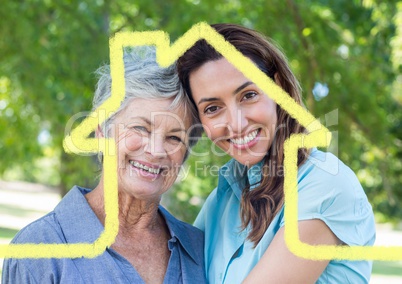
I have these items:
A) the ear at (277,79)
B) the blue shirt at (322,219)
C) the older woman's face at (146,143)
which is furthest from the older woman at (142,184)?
the ear at (277,79)

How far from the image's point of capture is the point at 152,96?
2.09 metres

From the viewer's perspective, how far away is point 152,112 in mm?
2096

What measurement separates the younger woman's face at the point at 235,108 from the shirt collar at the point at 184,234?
1.13 feet

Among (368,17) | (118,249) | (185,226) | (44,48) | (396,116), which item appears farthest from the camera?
(396,116)

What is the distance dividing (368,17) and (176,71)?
10.9 feet

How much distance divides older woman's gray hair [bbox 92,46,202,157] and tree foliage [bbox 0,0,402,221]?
1.55 meters

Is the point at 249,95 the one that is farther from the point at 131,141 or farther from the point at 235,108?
the point at 131,141

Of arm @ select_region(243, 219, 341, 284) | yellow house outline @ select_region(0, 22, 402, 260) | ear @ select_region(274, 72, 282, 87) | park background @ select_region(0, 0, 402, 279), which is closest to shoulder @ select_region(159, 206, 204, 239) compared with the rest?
yellow house outline @ select_region(0, 22, 402, 260)

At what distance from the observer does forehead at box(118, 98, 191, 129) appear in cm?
210

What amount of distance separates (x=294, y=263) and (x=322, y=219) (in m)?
0.15

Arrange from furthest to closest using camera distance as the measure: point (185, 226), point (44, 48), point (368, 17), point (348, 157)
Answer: point (368, 17)
point (348, 157)
point (44, 48)
point (185, 226)

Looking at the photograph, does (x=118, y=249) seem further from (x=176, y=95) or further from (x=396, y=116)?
(x=396, y=116)

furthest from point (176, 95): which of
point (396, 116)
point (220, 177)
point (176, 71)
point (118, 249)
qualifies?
point (396, 116)

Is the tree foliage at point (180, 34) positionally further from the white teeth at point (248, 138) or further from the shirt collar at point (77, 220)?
the shirt collar at point (77, 220)
